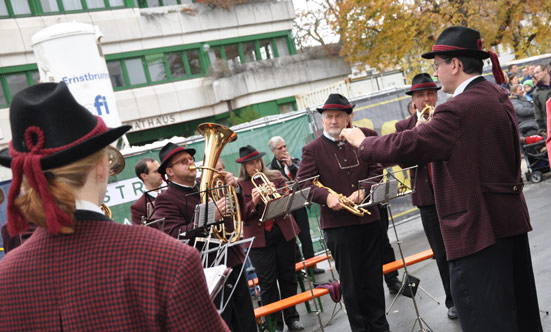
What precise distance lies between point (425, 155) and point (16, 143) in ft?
7.42

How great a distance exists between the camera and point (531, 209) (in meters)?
9.91

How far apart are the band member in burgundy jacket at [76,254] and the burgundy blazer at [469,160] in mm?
1836

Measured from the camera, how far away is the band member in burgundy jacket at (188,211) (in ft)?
16.3

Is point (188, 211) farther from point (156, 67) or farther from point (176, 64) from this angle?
point (176, 64)

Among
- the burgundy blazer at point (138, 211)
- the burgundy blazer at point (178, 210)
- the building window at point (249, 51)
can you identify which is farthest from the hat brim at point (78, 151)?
the building window at point (249, 51)

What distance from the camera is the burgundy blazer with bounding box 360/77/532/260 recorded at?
3416mm

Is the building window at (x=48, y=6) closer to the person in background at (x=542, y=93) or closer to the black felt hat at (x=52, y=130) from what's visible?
the person in background at (x=542, y=93)

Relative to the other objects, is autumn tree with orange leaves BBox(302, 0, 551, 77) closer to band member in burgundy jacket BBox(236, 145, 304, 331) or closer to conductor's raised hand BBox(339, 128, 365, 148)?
band member in burgundy jacket BBox(236, 145, 304, 331)

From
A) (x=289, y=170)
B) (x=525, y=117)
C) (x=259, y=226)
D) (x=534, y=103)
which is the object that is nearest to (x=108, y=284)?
(x=259, y=226)

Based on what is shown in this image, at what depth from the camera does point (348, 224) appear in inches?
212

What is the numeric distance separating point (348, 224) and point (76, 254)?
3.70 meters

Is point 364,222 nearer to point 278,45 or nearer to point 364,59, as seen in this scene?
point 364,59

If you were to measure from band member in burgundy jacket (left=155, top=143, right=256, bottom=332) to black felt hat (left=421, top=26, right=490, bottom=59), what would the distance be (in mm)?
2133

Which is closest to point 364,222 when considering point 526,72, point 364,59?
point 526,72
